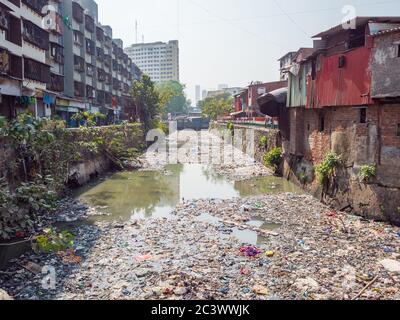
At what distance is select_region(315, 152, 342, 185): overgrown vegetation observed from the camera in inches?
530

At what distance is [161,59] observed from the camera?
145 meters

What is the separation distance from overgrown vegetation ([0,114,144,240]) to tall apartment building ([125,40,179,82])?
4969 inches

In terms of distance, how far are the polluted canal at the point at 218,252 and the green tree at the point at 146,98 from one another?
90.9ft

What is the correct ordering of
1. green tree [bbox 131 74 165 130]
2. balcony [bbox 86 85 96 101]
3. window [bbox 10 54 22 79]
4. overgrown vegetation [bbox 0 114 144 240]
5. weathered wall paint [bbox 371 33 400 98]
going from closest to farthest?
overgrown vegetation [bbox 0 114 144 240]
weathered wall paint [bbox 371 33 400 98]
window [bbox 10 54 22 79]
balcony [bbox 86 85 96 101]
green tree [bbox 131 74 165 130]

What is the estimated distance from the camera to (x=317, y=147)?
16000 millimetres

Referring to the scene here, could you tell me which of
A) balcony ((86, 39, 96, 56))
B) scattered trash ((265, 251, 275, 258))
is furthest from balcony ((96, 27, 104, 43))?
scattered trash ((265, 251, 275, 258))

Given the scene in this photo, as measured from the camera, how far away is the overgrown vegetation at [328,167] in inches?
530

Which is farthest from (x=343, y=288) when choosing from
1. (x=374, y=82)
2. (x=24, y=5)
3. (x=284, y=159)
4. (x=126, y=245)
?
(x=24, y=5)

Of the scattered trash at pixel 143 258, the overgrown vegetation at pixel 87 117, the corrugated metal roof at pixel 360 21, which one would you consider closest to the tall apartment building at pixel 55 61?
the overgrown vegetation at pixel 87 117

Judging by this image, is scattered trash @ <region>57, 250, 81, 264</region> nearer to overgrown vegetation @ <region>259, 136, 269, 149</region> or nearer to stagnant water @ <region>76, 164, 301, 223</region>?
stagnant water @ <region>76, 164, 301, 223</region>

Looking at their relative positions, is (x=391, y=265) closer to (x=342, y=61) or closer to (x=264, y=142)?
Result: (x=342, y=61)

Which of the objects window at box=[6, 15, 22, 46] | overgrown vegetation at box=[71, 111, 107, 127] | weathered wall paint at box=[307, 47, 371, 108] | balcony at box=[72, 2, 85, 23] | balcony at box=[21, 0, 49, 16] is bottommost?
overgrown vegetation at box=[71, 111, 107, 127]

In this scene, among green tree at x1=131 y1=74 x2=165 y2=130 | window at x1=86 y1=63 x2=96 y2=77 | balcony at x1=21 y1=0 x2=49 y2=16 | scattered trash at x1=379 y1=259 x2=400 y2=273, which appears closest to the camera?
scattered trash at x1=379 y1=259 x2=400 y2=273

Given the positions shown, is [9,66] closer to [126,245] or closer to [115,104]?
[126,245]
